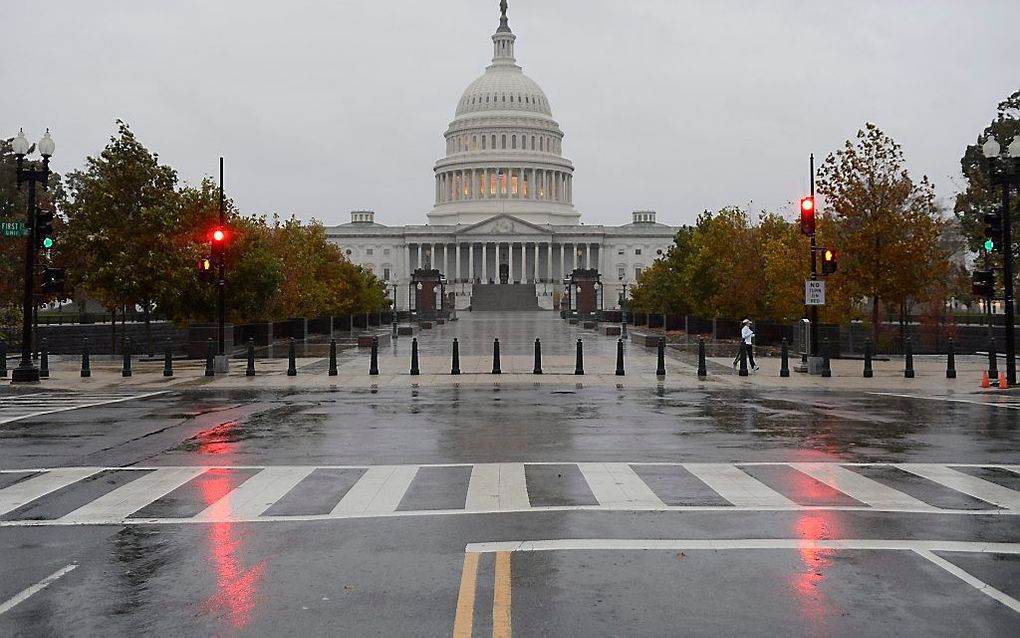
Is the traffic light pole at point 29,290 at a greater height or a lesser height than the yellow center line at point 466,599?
greater

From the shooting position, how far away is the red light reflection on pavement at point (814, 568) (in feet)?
21.9

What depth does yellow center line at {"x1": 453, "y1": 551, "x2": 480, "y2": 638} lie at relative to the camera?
6.30 meters

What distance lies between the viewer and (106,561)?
26.7ft

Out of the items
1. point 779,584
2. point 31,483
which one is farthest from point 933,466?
point 31,483

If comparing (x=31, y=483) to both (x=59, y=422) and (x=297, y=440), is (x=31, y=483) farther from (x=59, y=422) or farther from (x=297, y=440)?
(x=59, y=422)

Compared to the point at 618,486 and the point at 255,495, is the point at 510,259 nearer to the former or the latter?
the point at 618,486

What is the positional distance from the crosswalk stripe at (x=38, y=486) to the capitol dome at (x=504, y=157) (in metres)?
177

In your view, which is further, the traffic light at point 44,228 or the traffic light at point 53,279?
the traffic light at point 53,279

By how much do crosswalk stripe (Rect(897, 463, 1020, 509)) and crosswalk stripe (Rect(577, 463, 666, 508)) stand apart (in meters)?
3.39

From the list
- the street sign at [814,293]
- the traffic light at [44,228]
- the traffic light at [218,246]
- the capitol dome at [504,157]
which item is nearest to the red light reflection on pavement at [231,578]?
the traffic light at [44,228]

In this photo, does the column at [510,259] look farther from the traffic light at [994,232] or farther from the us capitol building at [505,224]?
the traffic light at [994,232]

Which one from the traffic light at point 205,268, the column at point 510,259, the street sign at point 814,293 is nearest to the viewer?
the street sign at point 814,293

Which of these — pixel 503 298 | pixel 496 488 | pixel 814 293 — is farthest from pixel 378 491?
pixel 503 298

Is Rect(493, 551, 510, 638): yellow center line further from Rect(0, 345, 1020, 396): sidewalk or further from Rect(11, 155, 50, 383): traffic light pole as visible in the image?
Rect(11, 155, 50, 383): traffic light pole
